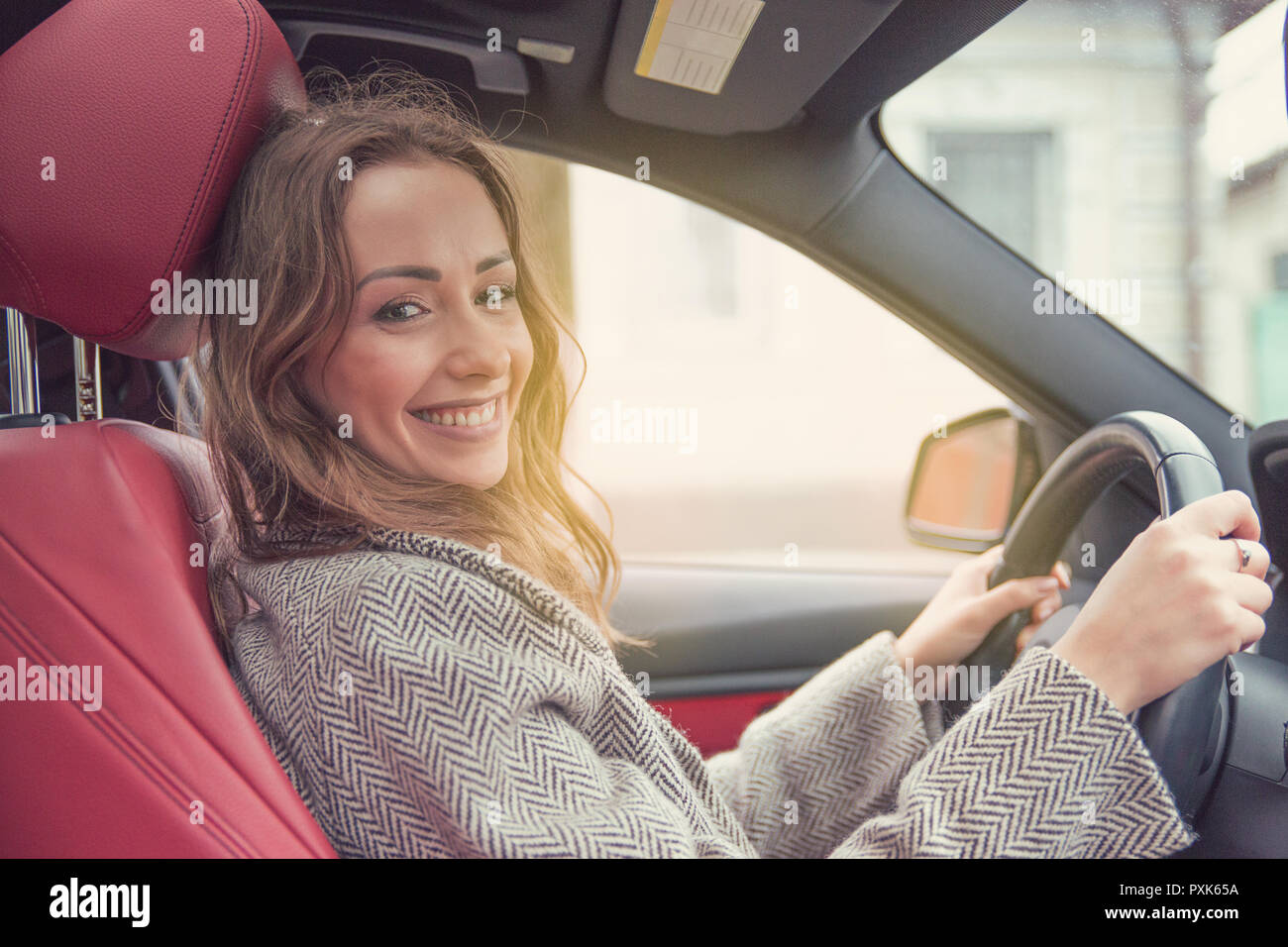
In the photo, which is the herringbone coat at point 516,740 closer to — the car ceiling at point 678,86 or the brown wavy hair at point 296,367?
the brown wavy hair at point 296,367

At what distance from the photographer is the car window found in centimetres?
137

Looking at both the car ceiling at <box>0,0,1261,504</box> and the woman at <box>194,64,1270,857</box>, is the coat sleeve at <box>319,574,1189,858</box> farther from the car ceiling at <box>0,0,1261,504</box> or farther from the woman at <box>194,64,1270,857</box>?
the car ceiling at <box>0,0,1261,504</box>

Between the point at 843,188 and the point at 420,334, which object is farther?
the point at 843,188

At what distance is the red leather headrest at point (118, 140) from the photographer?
0.74 meters

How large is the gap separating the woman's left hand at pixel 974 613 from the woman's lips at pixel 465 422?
565mm

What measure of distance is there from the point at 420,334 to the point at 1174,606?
0.70 meters

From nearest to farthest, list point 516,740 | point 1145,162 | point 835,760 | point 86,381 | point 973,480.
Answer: point 516,740 < point 86,381 < point 835,760 < point 973,480 < point 1145,162

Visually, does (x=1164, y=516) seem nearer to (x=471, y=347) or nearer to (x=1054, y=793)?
(x=1054, y=793)

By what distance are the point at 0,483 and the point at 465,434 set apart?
40cm

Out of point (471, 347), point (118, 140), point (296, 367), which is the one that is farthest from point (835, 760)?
point (118, 140)

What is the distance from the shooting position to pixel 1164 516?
768 mm

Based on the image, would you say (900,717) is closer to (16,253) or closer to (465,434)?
(465,434)

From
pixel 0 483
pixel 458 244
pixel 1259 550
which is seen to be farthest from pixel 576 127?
pixel 1259 550
